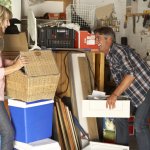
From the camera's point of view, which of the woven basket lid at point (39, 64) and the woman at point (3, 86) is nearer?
the woman at point (3, 86)

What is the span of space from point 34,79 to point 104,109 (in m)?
0.73

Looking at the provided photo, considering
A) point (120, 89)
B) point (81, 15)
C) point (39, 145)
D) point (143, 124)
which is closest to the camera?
point (39, 145)

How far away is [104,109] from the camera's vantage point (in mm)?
2951

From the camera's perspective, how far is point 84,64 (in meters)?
3.51

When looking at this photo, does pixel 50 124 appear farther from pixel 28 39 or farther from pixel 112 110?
pixel 28 39

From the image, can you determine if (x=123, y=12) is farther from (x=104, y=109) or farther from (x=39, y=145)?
(x=39, y=145)

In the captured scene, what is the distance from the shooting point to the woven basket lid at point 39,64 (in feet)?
8.84

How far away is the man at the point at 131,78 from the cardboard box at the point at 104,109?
0.05 metres

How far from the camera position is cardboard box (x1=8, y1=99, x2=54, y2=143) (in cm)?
277

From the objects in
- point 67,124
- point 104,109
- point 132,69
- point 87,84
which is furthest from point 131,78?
point 67,124

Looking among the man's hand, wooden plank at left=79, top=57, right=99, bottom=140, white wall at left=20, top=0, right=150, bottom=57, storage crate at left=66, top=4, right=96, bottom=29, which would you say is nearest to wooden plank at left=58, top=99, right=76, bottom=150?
wooden plank at left=79, top=57, right=99, bottom=140

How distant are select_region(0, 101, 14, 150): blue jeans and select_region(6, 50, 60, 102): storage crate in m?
0.22

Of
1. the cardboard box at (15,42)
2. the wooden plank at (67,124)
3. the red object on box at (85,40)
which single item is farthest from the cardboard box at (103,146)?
the cardboard box at (15,42)

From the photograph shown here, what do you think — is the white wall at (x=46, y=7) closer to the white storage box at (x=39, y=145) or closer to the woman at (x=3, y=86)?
the woman at (x=3, y=86)
